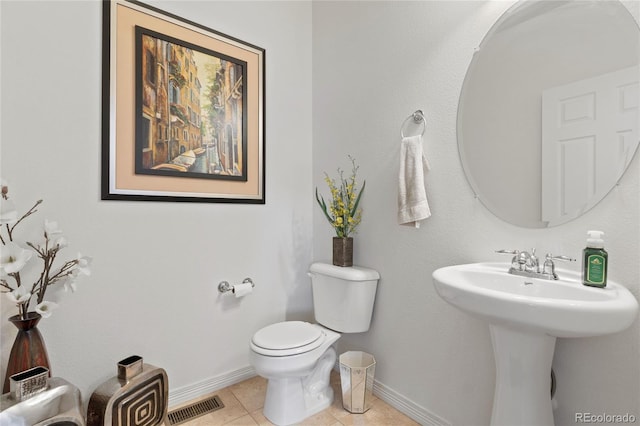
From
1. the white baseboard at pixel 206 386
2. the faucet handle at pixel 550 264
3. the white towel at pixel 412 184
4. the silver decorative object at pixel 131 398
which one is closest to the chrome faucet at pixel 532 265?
the faucet handle at pixel 550 264

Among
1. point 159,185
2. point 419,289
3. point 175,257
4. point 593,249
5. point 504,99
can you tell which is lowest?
point 419,289

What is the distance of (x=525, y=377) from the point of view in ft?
3.32

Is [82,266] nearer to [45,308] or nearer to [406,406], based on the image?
[45,308]

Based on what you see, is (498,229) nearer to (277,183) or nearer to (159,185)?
(277,183)

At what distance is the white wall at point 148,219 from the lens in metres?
1.34

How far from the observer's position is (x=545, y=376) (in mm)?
1021

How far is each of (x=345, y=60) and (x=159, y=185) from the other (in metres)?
1.30

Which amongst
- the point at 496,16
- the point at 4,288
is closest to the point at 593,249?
the point at 496,16

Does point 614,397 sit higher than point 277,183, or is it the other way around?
point 277,183

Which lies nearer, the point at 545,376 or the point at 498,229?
the point at 545,376

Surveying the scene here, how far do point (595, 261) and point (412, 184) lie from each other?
726 mm

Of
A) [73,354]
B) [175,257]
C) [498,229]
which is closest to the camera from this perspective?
[498,229]

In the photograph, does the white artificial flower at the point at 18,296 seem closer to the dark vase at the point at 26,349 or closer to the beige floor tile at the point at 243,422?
the dark vase at the point at 26,349

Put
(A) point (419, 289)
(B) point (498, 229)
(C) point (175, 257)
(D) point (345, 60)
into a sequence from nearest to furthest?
1. (B) point (498, 229)
2. (A) point (419, 289)
3. (C) point (175, 257)
4. (D) point (345, 60)
